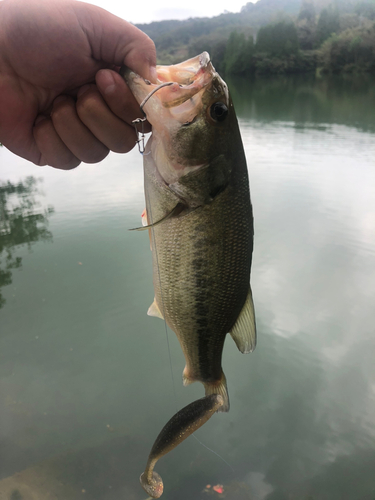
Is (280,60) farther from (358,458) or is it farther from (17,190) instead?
(358,458)

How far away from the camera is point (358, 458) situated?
323 centimetres

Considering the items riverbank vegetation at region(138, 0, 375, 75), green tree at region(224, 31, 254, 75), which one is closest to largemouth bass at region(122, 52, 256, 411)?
riverbank vegetation at region(138, 0, 375, 75)

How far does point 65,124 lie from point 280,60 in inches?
2402

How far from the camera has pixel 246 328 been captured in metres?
1.58

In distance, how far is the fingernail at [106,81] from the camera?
1.42 metres

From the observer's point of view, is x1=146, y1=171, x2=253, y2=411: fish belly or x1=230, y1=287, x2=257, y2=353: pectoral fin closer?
x1=146, y1=171, x2=253, y2=411: fish belly

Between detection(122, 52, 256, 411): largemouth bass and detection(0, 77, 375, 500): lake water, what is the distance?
7.82 feet

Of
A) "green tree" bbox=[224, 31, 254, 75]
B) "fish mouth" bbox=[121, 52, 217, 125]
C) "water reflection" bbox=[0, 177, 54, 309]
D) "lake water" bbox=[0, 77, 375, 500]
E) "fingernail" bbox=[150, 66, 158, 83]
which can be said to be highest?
"green tree" bbox=[224, 31, 254, 75]

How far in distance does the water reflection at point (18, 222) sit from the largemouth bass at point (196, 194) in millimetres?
4729

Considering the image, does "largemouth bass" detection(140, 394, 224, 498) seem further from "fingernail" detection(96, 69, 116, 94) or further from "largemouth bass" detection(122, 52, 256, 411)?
"fingernail" detection(96, 69, 116, 94)

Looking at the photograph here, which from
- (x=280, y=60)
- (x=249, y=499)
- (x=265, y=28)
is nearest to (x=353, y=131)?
(x=249, y=499)

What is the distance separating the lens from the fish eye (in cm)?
127

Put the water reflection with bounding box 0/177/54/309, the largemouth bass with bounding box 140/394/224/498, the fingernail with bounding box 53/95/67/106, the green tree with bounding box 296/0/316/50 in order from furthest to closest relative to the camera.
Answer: the green tree with bounding box 296/0/316/50, the water reflection with bounding box 0/177/54/309, the fingernail with bounding box 53/95/67/106, the largemouth bass with bounding box 140/394/224/498

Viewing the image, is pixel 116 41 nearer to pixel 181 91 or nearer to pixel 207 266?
pixel 181 91
